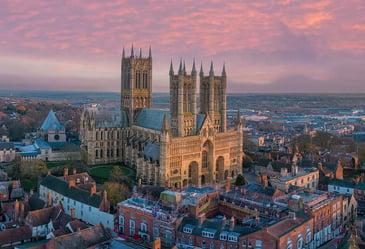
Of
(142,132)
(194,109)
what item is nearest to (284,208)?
(194,109)

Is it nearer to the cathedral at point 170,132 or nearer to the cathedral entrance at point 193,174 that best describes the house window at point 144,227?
the cathedral at point 170,132

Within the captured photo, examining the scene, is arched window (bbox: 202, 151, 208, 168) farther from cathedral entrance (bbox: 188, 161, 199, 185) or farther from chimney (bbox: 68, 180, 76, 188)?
chimney (bbox: 68, 180, 76, 188)

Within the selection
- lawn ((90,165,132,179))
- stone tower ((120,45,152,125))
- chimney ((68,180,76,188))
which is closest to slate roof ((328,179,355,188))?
lawn ((90,165,132,179))

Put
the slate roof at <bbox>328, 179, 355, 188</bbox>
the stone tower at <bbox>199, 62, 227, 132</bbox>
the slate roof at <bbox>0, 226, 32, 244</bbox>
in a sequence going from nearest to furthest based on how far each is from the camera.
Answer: the slate roof at <bbox>0, 226, 32, 244</bbox>
the slate roof at <bbox>328, 179, 355, 188</bbox>
the stone tower at <bbox>199, 62, 227, 132</bbox>

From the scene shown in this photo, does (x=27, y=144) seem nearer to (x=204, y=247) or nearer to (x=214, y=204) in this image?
(x=214, y=204)

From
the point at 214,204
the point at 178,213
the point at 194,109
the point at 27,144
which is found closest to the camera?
the point at 178,213

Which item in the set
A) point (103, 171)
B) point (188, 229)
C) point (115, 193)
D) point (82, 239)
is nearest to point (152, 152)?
point (103, 171)

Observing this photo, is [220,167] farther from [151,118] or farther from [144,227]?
[144,227]

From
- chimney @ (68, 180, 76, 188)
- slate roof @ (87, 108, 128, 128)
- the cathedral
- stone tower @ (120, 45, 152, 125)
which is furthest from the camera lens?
stone tower @ (120, 45, 152, 125)
